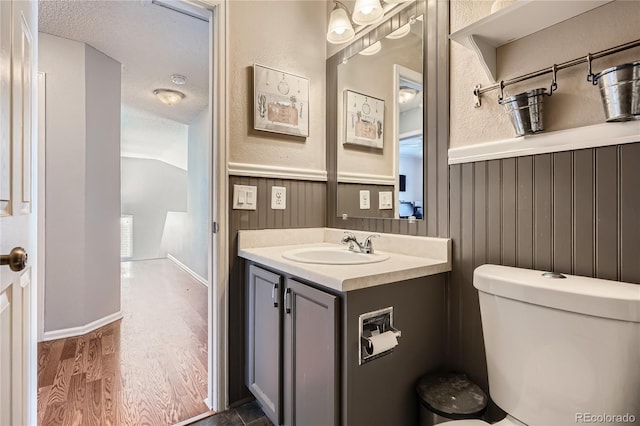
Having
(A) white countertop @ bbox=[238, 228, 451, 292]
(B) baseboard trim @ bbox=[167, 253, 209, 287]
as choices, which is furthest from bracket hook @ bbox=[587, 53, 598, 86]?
(B) baseboard trim @ bbox=[167, 253, 209, 287]

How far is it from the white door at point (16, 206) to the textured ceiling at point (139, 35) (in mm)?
1222

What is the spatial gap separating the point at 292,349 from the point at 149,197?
6.72 metres

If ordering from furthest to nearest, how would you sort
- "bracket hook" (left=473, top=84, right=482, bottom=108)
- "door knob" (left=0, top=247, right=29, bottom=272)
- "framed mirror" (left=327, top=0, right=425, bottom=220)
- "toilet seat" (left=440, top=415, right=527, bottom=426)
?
1. "framed mirror" (left=327, top=0, right=425, bottom=220)
2. "bracket hook" (left=473, top=84, right=482, bottom=108)
3. "toilet seat" (left=440, top=415, right=527, bottom=426)
4. "door knob" (left=0, top=247, right=29, bottom=272)

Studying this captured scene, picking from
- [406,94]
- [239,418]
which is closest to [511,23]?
[406,94]

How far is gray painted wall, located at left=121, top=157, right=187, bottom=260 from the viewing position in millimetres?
6660

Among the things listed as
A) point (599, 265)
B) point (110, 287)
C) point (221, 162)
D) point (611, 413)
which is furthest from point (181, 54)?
point (611, 413)

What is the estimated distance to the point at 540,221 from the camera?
3.43ft

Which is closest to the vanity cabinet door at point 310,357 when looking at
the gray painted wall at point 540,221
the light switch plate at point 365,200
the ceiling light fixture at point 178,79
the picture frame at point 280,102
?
the gray painted wall at point 540,221

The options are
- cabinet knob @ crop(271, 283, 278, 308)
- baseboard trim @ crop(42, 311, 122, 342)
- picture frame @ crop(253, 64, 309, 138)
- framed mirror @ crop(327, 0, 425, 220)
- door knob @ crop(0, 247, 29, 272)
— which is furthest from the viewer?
baseboard trim @ crop(42, 311, 122, 342)

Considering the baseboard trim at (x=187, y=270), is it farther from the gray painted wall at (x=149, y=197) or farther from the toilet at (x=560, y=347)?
the toilet at (x=560, y=347)

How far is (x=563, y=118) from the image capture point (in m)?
1.00

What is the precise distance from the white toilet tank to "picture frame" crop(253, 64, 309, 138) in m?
1.23

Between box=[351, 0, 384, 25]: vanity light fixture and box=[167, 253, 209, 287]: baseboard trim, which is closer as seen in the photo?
box=[351, 0, 384, 25]: vanity light fixture

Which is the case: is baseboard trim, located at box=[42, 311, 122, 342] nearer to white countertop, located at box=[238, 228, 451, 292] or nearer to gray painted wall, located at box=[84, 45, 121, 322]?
gray painted wall, located at box=[84, 45, 121, 322]
